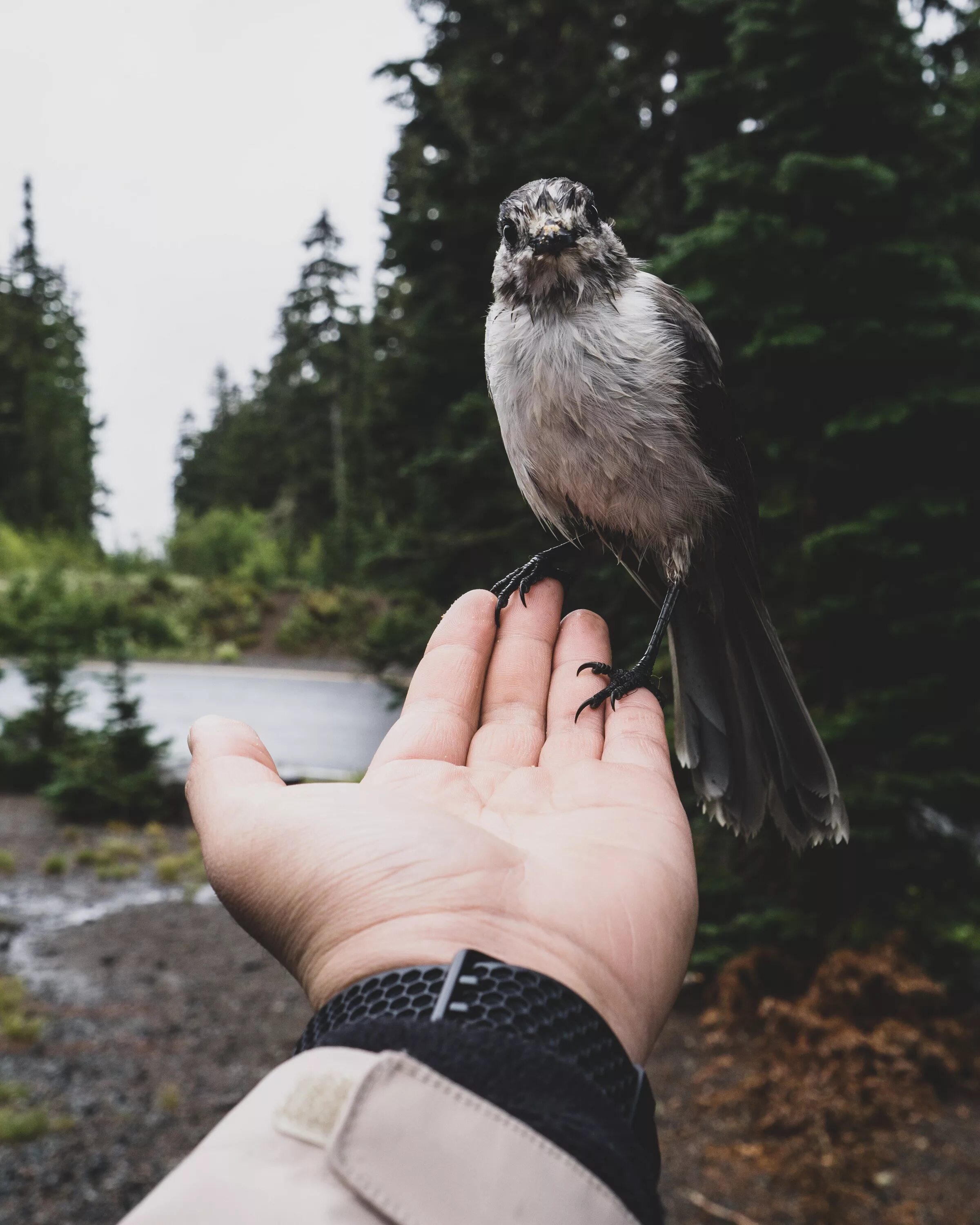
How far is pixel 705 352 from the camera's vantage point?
252cm

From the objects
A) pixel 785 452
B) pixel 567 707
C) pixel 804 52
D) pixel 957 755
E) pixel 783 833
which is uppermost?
pixel 804 52

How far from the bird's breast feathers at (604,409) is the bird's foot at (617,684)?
406mm

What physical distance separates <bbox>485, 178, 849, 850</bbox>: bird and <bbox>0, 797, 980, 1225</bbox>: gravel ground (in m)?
2.61

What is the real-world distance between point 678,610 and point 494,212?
255cm

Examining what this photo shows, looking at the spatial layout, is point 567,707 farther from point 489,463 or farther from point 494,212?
point 494,212

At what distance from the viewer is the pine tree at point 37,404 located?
27375 millimetres

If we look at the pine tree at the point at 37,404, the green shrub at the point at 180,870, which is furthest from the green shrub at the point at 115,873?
the pine tree at the point at 37,404

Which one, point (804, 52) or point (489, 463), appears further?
point (489, 463)

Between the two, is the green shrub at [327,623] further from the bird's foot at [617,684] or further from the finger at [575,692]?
the bird's foot at [617,684]

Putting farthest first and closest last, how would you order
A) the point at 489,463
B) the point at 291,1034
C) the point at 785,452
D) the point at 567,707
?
the point at 291,1034
the point at 489,463
the point at 785,452
the point at 567,707

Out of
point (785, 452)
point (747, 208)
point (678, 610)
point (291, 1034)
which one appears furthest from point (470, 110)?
point (291, 1034)

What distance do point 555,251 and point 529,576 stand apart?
0.95m

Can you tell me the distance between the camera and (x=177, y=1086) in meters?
4.50

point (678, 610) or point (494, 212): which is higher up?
point (494, 212)
